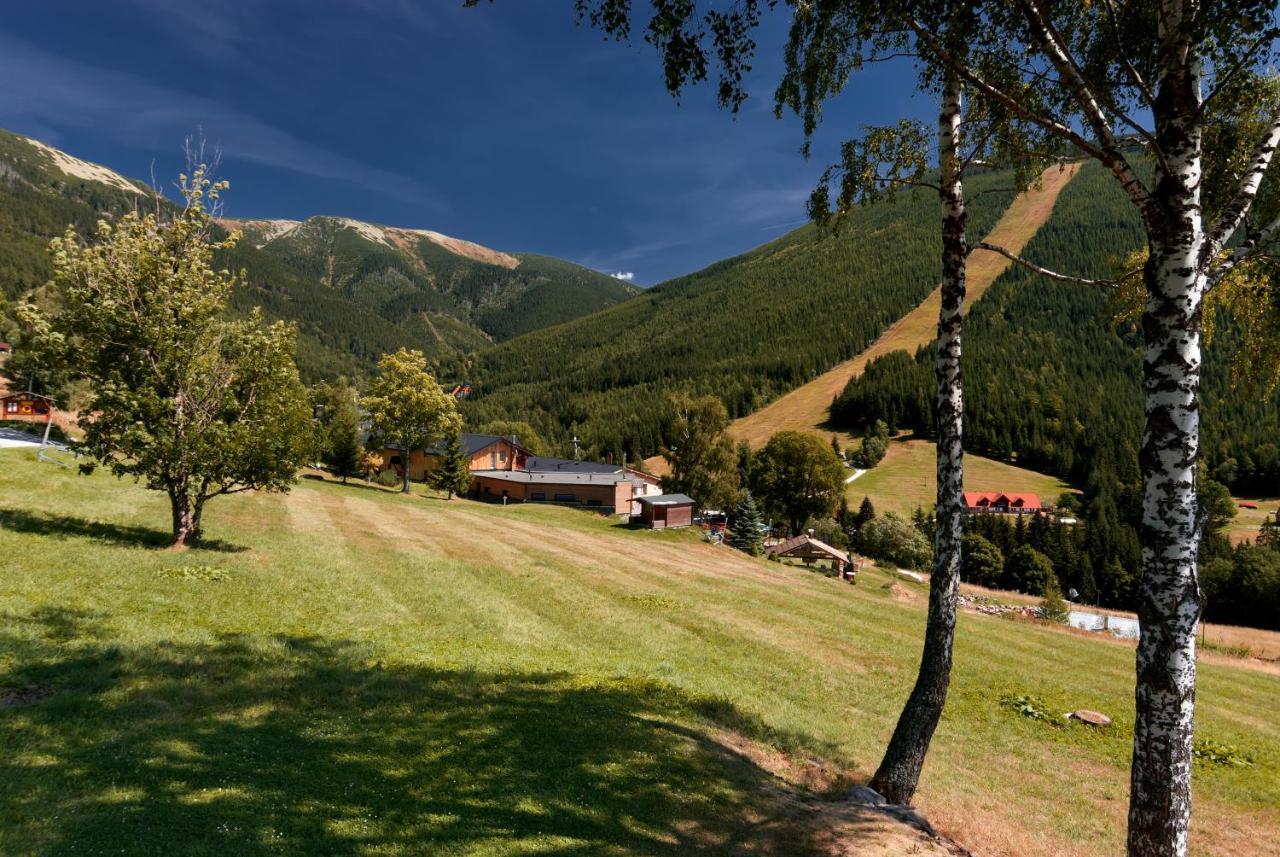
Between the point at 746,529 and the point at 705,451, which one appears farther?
the point at 705,451

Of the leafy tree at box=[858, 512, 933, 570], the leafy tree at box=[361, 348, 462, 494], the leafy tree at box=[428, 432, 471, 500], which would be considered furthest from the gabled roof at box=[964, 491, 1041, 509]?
the leafy tree at box=[361, 348, 462, 494]

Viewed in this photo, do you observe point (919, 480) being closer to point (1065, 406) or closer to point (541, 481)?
point (1065, 406)

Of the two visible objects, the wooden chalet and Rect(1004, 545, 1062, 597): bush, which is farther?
Rect(1004, 545, 1062, 597): bush

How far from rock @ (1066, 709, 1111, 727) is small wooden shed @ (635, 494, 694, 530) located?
40.8m

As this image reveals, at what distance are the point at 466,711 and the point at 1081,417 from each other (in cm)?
17437

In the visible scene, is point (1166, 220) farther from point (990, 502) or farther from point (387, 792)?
point (990, 502)

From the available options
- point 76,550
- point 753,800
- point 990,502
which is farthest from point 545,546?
point 990,502

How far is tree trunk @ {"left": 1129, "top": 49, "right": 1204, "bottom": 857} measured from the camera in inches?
253

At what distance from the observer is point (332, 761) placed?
7.94m

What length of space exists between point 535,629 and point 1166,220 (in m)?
16.6

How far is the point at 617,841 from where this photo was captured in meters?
6.97

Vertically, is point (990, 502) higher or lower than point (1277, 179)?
lower

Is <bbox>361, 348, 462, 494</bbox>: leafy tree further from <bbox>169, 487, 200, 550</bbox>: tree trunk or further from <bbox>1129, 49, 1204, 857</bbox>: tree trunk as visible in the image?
<bbox>1129, 49, 1204, 857</bbox>: tree trunk

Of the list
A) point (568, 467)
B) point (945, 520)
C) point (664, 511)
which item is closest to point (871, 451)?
point (568, 467)
